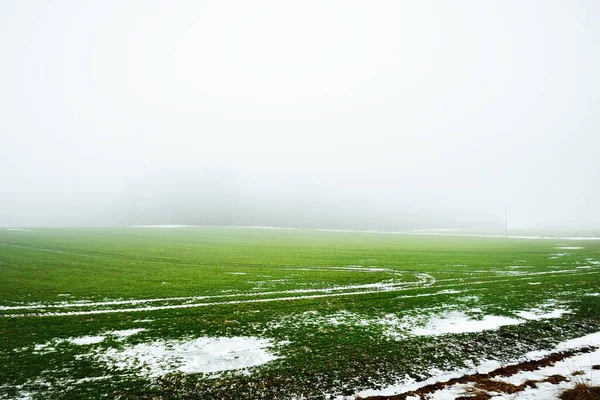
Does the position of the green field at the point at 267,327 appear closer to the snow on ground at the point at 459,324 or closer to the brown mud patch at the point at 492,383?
the snow on ground at the point at 459,324

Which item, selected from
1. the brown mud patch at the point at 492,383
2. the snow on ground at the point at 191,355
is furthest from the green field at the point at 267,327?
the brown mud patch at the point at 492,383

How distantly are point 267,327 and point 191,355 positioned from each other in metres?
4.64

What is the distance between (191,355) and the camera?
49.3 ft

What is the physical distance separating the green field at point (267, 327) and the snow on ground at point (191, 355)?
3.2 inches

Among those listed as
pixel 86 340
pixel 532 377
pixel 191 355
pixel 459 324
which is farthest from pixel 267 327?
pixel 532 377

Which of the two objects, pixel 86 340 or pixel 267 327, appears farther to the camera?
pixel 267 327

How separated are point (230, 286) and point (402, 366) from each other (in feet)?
61.0

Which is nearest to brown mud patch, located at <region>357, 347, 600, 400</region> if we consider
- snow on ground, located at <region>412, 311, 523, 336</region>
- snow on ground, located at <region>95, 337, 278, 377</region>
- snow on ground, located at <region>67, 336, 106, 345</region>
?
snow on ground, located at <region>412, 311, 523, 336</region>

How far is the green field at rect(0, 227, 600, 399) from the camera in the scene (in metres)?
12.7

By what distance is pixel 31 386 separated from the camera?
1204 cm

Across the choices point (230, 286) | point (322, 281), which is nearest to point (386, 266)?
point (322, 281)

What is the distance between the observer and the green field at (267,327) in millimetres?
12727

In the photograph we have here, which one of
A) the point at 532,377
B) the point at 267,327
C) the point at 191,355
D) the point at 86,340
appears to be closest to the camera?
the point at 532,377

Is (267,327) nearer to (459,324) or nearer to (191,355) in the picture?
(191,355)
